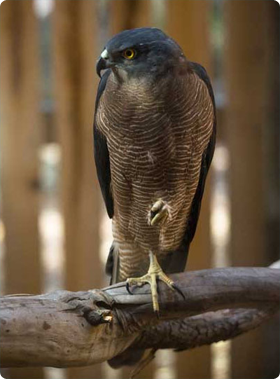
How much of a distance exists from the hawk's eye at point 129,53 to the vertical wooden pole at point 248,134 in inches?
35.3

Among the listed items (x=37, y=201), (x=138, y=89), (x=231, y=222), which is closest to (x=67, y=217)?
(x=37, y=201)

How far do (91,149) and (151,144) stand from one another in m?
0.73

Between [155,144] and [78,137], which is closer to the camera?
[155,144]

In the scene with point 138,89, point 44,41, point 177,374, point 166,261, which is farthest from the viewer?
point 177,374

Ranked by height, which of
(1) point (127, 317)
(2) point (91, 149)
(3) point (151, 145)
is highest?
(3) point (151, 145)

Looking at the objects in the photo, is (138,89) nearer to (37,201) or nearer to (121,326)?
(121,326)

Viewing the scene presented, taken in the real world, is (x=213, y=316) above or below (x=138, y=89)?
below

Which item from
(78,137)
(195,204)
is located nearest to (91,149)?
(78,137)

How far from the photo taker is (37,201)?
68.4 inches

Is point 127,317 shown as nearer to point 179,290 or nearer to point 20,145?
point 179,290

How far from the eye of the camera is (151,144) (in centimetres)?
99

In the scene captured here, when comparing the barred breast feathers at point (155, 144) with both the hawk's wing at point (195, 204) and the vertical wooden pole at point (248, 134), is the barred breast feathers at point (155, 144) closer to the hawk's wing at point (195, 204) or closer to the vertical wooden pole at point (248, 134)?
the hawk's wing at point (195, 204)

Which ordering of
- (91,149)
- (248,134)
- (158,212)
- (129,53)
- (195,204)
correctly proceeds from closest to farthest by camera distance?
1. (129,53)
2. (158,212)
3. (195,204)
4. (91,149)
5. (248,134)

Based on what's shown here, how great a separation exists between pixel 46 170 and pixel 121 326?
29.8 inches
